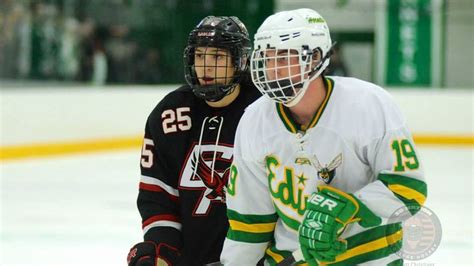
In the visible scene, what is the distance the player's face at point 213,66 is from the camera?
252 cm

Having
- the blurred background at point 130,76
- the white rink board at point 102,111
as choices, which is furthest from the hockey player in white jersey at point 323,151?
the white rink board at point 102,111

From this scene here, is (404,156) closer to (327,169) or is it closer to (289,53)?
(327,169)

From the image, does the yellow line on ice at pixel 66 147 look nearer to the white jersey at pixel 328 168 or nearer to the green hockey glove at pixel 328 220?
the white jersey at pixel 328 168

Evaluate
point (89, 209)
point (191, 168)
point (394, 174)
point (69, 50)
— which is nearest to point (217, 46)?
point (191, 168)

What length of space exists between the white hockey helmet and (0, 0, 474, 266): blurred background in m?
3.60

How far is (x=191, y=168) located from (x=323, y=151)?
68 cm

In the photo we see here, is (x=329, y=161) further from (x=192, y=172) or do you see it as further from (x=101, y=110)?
(x=101, y=110)

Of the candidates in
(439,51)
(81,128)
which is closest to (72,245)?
(81,128)

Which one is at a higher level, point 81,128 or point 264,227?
point 264,227

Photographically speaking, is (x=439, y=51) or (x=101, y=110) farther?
(x=439, y=51)

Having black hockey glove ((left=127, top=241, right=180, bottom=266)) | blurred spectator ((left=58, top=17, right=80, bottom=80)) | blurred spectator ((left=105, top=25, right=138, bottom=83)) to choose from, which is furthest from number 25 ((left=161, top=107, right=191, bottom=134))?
blurred spectator ((left=105, top=25, right=138, bottom=83))

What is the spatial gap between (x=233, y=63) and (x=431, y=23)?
7632 mm

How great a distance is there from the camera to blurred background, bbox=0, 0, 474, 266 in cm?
688

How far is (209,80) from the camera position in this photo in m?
2.52
